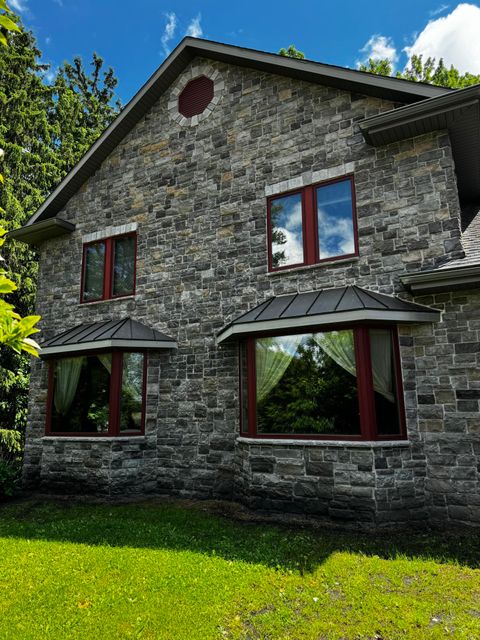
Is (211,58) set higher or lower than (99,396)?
higher

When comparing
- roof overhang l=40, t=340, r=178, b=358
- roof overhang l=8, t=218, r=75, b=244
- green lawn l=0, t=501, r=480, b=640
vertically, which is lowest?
green lawn l=0, t=501, r=480, b=640

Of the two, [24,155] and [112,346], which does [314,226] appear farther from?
[24,155]

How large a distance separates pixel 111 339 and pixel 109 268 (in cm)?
267

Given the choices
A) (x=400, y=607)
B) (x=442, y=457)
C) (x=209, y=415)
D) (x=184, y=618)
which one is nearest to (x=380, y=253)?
(x=442, y=457)

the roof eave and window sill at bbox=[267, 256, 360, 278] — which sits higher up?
the roof eave

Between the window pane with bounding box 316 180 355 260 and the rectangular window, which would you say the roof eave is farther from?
the rectangular window

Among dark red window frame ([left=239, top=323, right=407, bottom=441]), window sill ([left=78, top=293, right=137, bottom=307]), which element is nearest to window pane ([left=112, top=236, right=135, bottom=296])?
window sill ([left=78, top=293, right=137, bottom=307])

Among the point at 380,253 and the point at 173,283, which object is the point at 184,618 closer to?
the point at 380,253

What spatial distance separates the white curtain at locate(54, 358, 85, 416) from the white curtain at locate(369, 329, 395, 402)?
6.66m

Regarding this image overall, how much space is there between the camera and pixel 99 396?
10.3 meters

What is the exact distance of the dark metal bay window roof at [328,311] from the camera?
7.37 meters

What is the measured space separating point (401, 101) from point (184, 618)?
8.95 metres

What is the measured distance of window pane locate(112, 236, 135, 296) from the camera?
11.4m

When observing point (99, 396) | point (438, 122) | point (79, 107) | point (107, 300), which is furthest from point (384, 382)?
point (79, 107)
